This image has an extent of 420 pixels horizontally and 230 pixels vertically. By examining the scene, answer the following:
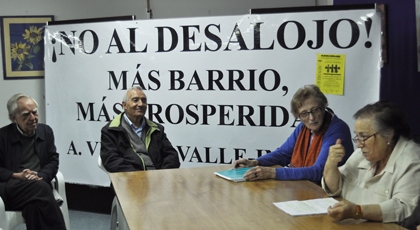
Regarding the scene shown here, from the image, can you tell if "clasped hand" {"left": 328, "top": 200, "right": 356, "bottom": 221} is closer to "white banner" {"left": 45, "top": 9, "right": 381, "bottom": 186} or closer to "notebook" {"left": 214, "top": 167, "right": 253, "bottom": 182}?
"notebook" {"left": 214, "top": 167, "right": 253, "bottom": 182}

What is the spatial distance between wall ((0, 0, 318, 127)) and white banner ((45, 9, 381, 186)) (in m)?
0.28

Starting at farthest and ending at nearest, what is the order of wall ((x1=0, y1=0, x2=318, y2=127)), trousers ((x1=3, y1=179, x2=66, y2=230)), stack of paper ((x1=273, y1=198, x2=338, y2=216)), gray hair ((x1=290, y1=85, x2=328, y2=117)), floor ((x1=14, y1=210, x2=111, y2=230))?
wall ((x1=0, y1=0, x2=318, y2=127)) → floor ((x1=14, y1=210, x2=111, y2=230)) → trousers ((x1=3, y1=179, x2=66, y2=230)) → gray hair ((x1=290, y1=85, x2=328, y2=117)) → stack of paper ((x1=273, y1=198, x2=338, y2=216))

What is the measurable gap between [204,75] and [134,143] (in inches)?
35.3

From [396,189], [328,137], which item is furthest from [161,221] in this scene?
[328,137]

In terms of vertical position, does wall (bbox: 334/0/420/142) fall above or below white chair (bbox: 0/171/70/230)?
above

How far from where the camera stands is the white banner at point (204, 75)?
386 cm

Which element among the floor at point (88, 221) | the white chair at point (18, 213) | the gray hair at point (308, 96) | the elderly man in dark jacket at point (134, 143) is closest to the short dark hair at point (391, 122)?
the gray hair at point (308, 96)

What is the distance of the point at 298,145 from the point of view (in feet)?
10.5

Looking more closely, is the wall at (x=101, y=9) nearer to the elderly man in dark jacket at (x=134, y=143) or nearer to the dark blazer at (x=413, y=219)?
the elderly man in dark jacket at (x=134, y=143)

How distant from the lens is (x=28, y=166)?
12.0 feet

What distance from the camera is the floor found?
4422mm

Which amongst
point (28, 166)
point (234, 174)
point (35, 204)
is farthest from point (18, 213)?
point (234, 174)

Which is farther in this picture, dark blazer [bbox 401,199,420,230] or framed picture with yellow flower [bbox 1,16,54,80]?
framed picture with yellow flower [bbox 1,16,54,80]

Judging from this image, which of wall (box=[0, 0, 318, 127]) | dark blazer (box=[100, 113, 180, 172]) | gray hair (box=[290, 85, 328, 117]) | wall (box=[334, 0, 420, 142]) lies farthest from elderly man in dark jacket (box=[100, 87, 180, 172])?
wall (box=[334, 0, 420, 142])
